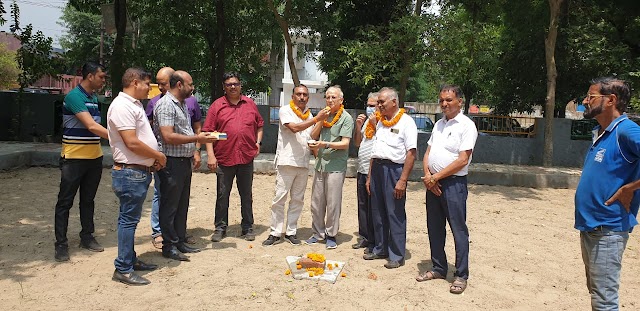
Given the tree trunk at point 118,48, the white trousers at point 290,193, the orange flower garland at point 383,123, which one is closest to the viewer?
the orange flower garland at point 383,123

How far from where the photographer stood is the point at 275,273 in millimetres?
4844

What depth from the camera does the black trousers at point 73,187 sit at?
16.2 ft

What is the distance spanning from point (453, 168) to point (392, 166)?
0.84m

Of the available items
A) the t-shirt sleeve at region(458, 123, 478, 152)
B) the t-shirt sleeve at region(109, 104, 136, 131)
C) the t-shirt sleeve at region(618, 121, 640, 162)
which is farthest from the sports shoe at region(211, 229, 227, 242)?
the t-shirt sleeve at region(618, 121, 640, 162)

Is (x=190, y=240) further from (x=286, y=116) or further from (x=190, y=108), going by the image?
(x=286, y=116)

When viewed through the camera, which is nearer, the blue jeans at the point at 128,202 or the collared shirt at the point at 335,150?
the blue jeans at the point at 128,202

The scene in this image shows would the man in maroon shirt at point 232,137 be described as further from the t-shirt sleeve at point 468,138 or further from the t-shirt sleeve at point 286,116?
the t-shirt sleeve at point 468,138

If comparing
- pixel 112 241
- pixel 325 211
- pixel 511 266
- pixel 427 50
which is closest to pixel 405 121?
pixel 325 211

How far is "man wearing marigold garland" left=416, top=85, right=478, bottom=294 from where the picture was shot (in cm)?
433

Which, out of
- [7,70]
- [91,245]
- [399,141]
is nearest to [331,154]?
[399,141]

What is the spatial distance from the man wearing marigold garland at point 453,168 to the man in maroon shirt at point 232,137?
2042mm

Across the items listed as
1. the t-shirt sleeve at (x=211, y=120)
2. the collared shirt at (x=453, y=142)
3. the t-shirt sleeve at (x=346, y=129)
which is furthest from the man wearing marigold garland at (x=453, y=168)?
the t-shirt sleeve at (x=211, y=120)

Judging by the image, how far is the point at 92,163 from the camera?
16.7ft

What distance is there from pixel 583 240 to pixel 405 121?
2.07 metres
